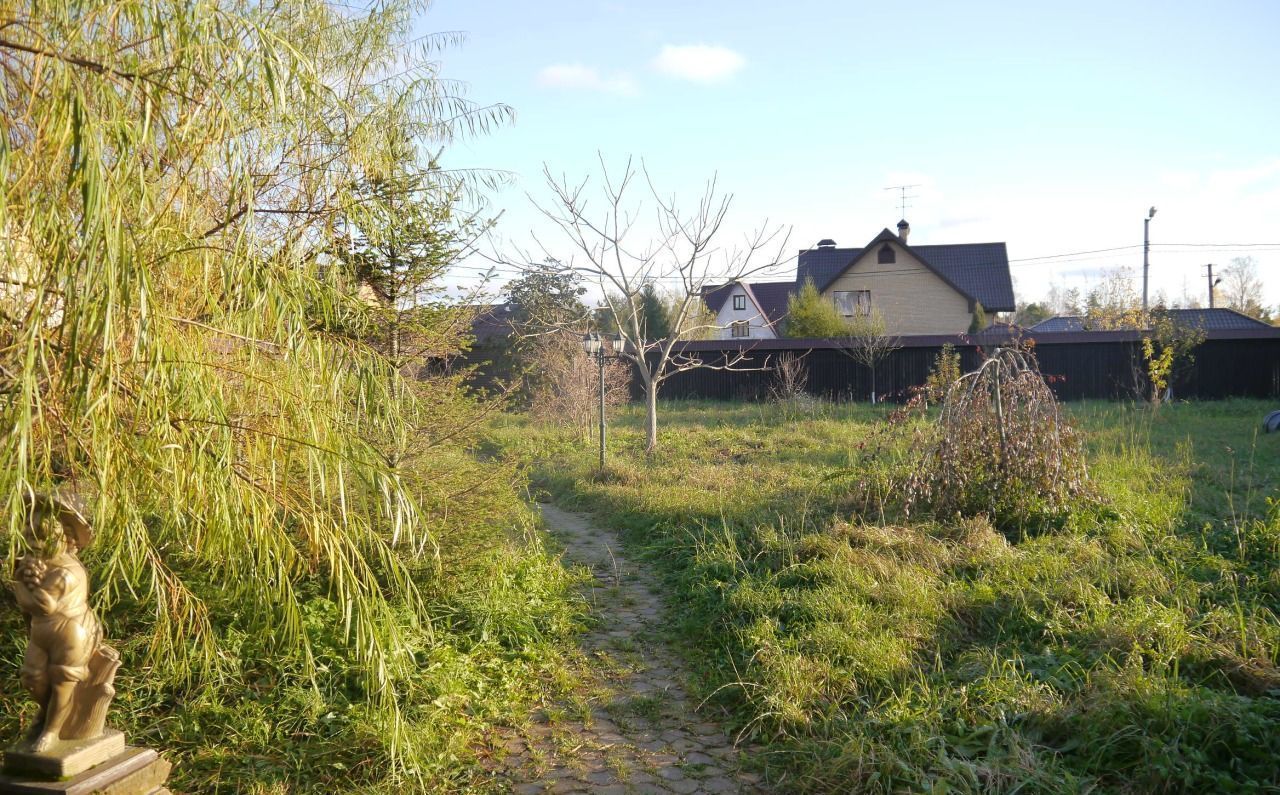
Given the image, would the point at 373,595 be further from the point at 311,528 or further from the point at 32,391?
the point at 32,391

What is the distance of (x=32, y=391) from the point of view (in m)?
2.12

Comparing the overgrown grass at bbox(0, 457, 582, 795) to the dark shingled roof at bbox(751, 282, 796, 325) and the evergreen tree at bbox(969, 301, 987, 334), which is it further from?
the dark shingled roof at bbox(751, 282, 796, 325)

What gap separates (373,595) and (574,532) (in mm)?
5832

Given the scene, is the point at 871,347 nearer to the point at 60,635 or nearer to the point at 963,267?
the point at 963,267

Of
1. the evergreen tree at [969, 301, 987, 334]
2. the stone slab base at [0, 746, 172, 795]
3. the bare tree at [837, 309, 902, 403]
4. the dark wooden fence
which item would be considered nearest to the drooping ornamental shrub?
the stone slab base at [0, 746, 172, 795]

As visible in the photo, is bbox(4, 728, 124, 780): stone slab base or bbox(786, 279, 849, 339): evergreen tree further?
bbox(786, 279, 849, 339): evergreen tree

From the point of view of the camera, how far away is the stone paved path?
12.1 feet

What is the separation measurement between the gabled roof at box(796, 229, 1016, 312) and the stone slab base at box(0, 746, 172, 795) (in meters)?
28.8

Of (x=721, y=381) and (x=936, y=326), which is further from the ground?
(x=936, y=326)

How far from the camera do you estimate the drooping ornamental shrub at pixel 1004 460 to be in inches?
265

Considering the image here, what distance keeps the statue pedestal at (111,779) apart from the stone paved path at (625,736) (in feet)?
4.47

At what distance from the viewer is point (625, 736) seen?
13.7 ft

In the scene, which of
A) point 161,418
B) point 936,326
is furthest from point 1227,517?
point 936,326

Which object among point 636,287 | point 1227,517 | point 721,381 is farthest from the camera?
point 721,381
